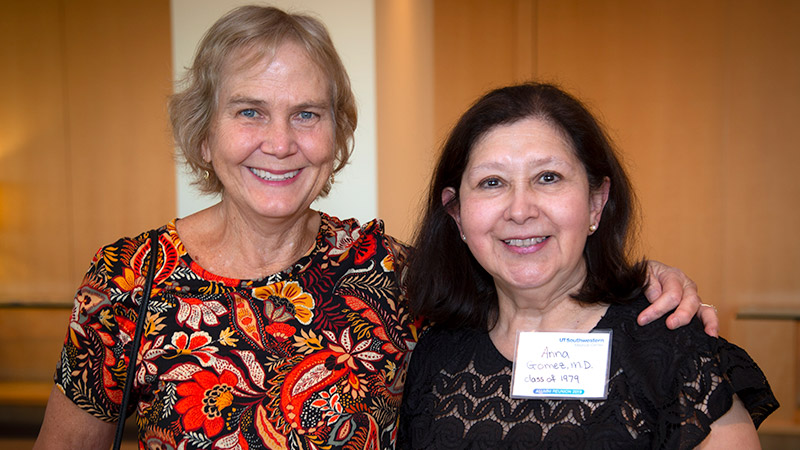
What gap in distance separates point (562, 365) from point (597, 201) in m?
0.42

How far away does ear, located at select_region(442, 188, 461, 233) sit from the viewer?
1.80 meters

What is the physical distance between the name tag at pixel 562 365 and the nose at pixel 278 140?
2.40 ft

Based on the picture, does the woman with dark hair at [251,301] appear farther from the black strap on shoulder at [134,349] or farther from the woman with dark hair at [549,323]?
the woman with dark hair at [549,323]

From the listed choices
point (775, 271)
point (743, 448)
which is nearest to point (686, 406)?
point (743, 448)

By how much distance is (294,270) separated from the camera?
5.76 ft

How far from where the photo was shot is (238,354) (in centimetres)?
158

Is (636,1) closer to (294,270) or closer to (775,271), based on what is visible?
(775,271)

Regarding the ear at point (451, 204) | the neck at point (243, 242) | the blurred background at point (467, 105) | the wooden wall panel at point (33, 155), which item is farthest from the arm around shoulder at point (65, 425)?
the wooden wall panel at point (33, 155)

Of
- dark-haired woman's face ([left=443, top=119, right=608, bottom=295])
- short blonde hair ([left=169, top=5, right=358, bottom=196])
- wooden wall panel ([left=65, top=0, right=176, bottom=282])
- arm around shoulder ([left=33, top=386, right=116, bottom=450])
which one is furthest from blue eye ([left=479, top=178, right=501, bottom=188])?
wooden wall panel ([left=65, top=0, right=176, bottom=282])

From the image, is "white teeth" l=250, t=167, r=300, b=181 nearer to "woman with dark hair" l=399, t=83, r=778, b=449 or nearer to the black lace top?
"woman with dark hair" l=399, t=83, r=778, b=449

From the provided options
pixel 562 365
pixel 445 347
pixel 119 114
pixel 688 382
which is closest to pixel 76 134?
pixel 119 114

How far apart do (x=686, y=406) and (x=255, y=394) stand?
0.92 metres

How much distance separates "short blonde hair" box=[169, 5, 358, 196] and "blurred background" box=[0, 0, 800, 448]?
141 cm

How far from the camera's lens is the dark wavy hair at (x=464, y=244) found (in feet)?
5.32
